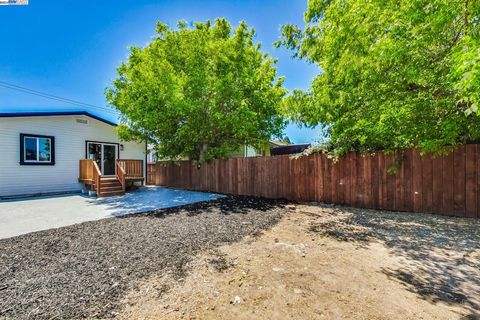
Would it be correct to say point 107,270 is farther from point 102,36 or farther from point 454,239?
point 102,36

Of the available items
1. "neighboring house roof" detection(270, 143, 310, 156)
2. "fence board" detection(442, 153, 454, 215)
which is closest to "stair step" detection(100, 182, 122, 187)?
"fence board" detection(442, 153, 454, 215)

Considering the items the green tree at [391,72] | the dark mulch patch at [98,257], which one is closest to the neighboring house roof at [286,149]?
the green tree at [391,72]

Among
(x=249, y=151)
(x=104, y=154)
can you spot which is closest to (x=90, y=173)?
→ (x=104, y=154)

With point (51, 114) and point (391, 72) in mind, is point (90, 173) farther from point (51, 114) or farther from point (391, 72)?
point (391, 72)

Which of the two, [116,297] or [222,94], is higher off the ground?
[222,94]

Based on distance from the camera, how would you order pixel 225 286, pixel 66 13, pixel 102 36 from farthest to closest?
pixel 102 36 → pixel 66 13 → pixel 225 286

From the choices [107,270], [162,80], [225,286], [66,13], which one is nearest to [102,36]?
[66,13]

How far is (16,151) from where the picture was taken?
9.19 meters

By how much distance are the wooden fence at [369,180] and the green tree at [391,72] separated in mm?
502

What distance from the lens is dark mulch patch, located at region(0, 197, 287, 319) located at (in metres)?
2.23

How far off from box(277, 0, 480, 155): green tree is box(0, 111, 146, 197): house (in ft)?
29.4

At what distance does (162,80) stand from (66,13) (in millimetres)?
5114

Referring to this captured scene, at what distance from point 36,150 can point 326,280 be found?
12.2 m

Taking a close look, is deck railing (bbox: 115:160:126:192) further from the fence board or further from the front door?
the fence board
